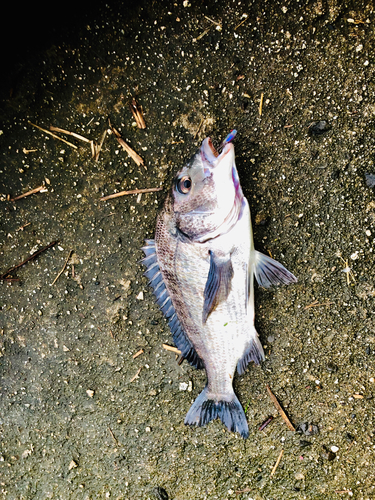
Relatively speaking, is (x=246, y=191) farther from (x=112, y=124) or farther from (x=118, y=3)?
(x=118, y=3)

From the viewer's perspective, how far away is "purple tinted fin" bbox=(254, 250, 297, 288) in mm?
2322

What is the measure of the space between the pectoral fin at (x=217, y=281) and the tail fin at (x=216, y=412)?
83 cm

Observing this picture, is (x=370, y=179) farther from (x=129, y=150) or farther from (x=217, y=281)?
(x=129, y=150)

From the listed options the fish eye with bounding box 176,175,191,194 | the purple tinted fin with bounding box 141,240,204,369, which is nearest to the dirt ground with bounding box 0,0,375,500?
the purple tinted fin with bounding box 141,240,204,369

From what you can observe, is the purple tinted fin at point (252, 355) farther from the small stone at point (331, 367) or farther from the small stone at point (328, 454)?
the small stone at point (328, 454)

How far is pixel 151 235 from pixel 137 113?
95 centimetres

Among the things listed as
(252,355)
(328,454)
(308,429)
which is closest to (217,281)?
(252,355)

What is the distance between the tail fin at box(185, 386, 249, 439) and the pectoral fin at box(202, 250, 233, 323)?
83 cm

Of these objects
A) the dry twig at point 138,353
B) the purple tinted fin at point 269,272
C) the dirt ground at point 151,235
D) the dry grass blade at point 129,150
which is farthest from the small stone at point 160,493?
the dry grass blade at point 129,150

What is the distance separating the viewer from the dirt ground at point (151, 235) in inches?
92.7

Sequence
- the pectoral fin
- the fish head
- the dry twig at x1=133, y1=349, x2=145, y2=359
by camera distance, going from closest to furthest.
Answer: the fish head < the pectoral fin < the dry twig at x1=133, y1=349, x2=145, y2=359

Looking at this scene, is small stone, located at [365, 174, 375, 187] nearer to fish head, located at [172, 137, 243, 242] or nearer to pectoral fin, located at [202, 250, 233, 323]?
fish head, located at [172, 137, 243, 242]

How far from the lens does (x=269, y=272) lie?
234cm

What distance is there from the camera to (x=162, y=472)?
111 inches
